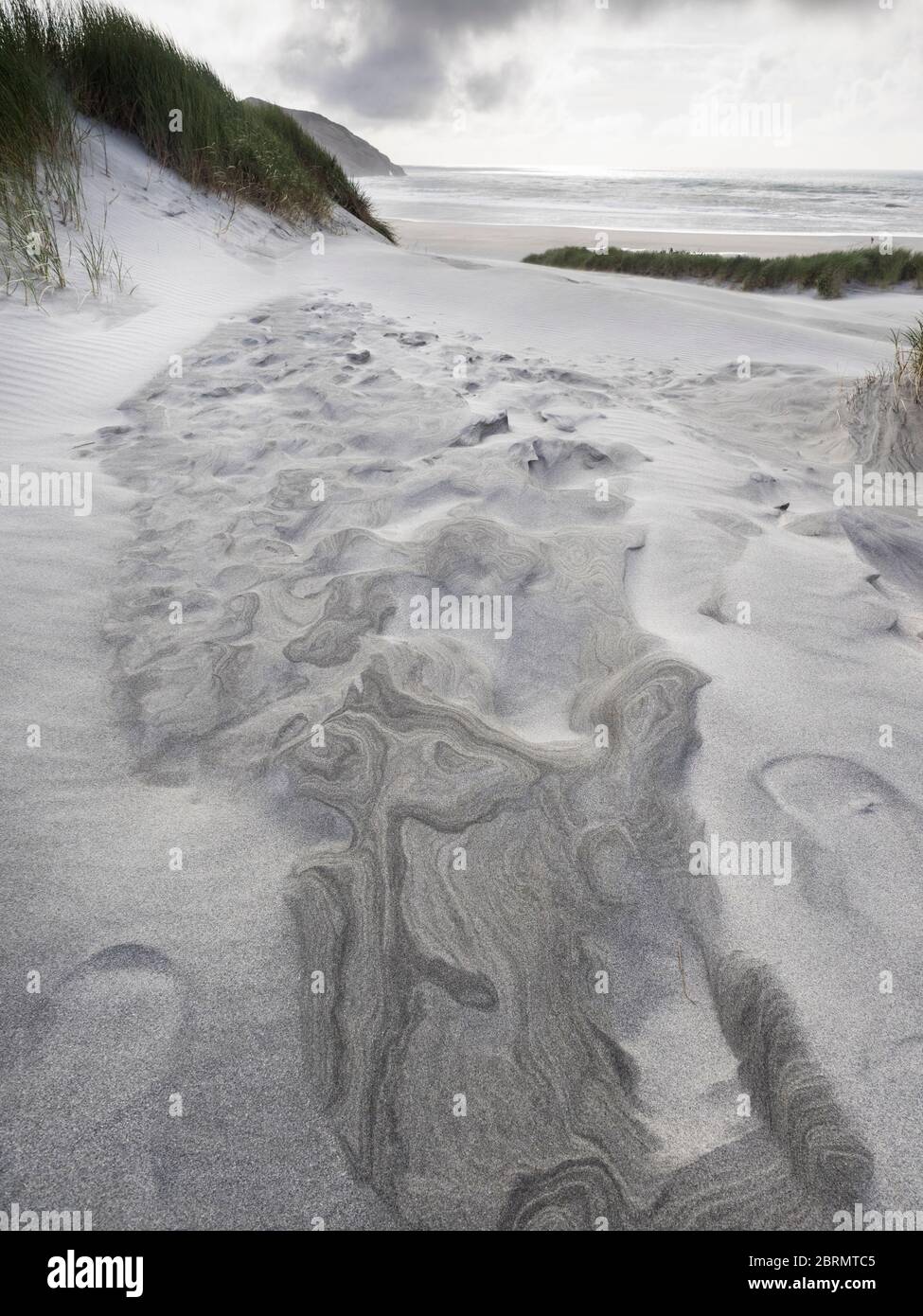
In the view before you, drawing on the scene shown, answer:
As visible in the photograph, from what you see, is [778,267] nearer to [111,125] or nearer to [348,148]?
[111,125]

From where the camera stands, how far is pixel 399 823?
5.28ft

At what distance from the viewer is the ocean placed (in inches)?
773

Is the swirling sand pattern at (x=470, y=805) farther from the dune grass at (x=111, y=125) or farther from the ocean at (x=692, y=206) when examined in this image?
the ocean at (x=692, y=206)

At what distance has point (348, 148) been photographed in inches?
2350

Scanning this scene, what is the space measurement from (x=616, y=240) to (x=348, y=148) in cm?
5581

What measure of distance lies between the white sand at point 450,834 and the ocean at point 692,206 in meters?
19.8

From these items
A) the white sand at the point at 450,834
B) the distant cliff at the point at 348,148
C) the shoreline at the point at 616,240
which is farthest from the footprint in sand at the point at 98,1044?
the distant cliff at the point at 348,148

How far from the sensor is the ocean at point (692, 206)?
773 inches

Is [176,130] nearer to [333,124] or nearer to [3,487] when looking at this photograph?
[3,487]

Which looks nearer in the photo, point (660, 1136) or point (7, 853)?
point (660, 1136)

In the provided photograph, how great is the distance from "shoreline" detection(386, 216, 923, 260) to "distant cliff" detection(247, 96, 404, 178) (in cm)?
4668

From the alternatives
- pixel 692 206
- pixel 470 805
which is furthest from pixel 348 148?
pixel 470 805

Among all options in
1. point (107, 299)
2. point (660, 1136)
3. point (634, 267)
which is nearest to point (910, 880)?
point (660, 1136)
